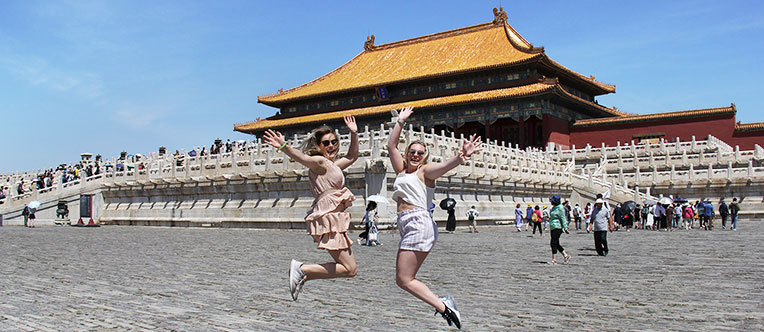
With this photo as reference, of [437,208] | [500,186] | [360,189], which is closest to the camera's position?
[360,189]

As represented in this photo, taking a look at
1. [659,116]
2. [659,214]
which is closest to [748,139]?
[659,116]

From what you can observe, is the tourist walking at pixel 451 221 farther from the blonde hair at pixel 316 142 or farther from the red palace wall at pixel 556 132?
the red palace wall at pixel 556 132

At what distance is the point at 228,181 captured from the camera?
24203 millimetres

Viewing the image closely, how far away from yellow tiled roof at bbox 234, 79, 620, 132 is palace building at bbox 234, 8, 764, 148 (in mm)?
83

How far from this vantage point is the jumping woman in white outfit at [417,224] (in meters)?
4.98

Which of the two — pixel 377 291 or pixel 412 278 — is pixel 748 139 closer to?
pixel 377 291

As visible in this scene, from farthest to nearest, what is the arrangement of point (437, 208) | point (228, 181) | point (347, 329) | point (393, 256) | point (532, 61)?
1. point (532, 61)
2. point (228, 181)
3. point (437, 208)
4. point (393, 256)
5. point (347, 329)

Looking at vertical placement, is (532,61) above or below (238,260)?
above

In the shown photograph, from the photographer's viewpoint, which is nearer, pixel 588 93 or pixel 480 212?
pixel 480 212

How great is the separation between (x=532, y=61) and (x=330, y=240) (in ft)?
120

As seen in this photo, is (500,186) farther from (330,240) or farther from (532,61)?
(330,240)

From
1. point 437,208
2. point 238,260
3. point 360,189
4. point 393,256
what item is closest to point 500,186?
point 437,208

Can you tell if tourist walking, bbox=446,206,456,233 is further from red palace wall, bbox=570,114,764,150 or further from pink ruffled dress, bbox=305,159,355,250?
red palace wall, bbox=570,114,764,150

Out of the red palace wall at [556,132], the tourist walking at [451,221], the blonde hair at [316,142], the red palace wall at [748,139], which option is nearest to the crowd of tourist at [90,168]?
the tourist walking at [451,221]
